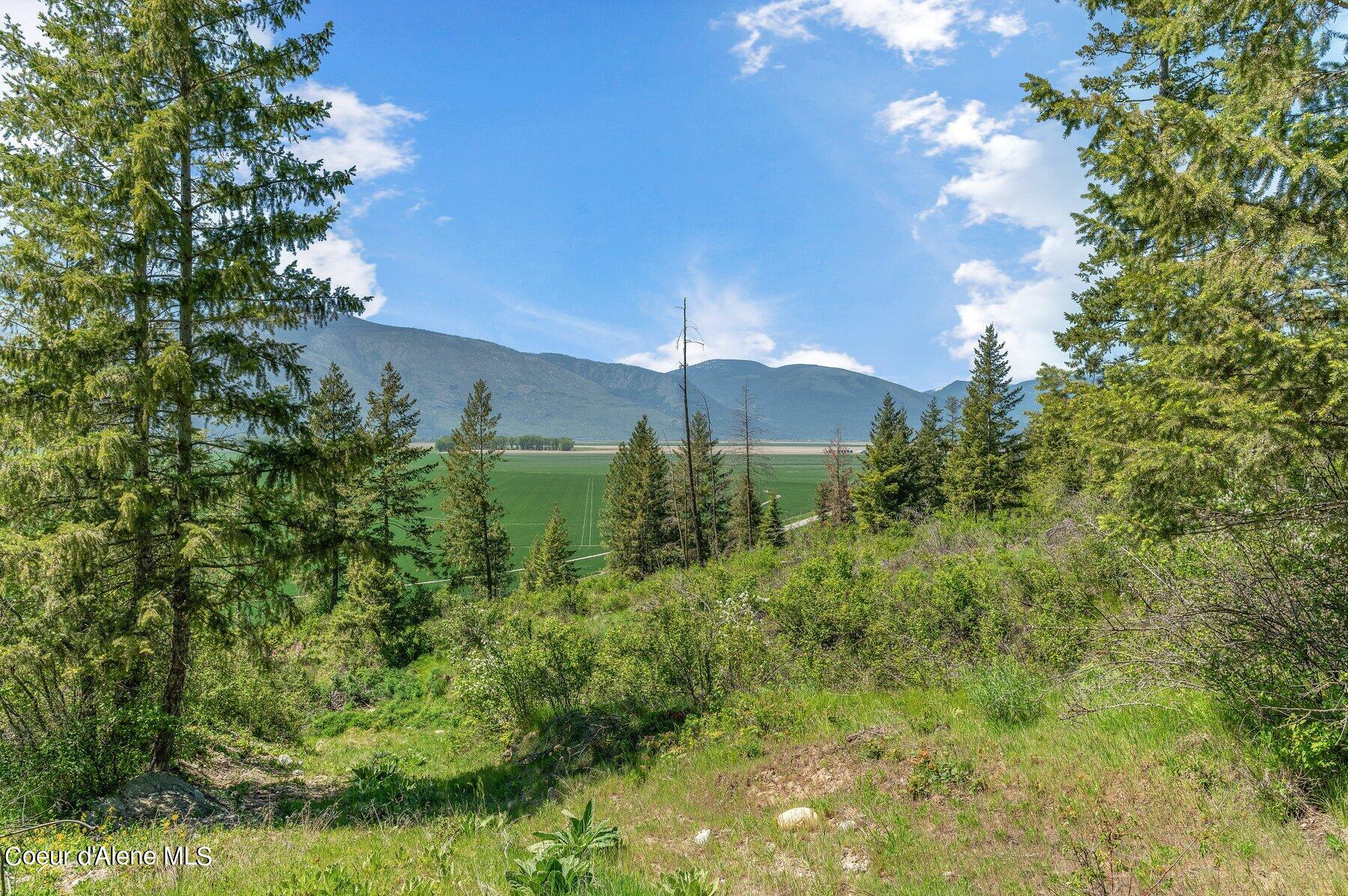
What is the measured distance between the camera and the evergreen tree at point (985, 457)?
37.8m

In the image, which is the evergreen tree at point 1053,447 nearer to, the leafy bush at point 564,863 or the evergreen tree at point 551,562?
the leafy bush at point 564,863

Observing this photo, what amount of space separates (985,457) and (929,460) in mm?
10581

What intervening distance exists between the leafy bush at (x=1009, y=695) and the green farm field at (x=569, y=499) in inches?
1029

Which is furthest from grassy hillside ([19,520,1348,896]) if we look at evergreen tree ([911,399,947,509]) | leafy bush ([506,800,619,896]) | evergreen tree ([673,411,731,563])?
evergreen tree ([911,399,947,509])

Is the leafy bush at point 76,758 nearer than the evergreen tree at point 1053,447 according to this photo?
Yes

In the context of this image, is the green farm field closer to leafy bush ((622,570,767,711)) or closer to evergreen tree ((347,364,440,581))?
evergreen tree ((347,364,440,581))

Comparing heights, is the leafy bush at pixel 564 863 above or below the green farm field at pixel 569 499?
above

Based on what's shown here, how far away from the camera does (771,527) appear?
44.2 metres

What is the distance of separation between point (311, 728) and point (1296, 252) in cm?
2140

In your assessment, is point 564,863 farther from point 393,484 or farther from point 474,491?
point 474,491

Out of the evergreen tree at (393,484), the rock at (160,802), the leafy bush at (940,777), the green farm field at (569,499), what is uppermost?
the evergreen tree at (393,484)

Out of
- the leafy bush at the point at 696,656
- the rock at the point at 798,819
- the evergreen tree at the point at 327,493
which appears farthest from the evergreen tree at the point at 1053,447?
the evergreen tree at the point at 327,493

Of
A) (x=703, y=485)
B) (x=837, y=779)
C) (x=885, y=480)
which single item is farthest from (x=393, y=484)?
(x=885, y=480)

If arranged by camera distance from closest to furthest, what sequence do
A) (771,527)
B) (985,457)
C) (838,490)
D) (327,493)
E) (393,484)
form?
1. (327,493)
2. (393,484)
3. (985,457)
4. (771,527)
5. (838,490)
